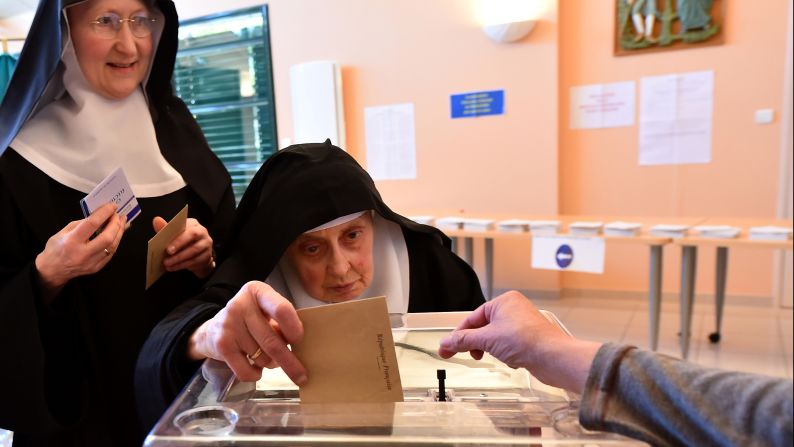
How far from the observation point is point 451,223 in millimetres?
4520

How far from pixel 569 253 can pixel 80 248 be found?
10.5 ft

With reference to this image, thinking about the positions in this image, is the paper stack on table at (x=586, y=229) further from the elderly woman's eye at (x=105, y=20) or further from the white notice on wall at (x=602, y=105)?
the elderly woman's eye at (x=105, y=20)

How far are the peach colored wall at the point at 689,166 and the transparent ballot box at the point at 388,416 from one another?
15.1ft

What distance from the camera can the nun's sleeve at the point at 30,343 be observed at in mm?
1174

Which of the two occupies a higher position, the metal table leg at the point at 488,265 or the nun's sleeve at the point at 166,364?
the nun's sleeve at the point at 166,364

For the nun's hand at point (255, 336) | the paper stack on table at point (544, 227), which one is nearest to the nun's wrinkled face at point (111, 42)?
the nun's hand at point (255, 336)

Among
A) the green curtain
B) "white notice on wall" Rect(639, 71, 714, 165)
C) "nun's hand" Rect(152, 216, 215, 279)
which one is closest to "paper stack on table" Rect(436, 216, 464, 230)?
"white notice on wall" Rect(639, 71, 714, 165)

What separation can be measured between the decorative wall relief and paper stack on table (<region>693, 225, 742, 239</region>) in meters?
1.83

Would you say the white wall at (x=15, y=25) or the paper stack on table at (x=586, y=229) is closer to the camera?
the paper stack on table at (x=586, y=229)

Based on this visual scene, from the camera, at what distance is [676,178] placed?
16.0 feet

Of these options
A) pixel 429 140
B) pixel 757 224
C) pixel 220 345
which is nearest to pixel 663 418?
pixel 220 345

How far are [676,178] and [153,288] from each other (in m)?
4.55

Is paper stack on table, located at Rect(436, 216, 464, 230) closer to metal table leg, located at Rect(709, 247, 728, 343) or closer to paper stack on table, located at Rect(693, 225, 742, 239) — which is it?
paper stack on table, located at Rect(693, 225, 742, 239)

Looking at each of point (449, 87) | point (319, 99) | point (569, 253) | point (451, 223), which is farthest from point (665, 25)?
point (319, 99)
